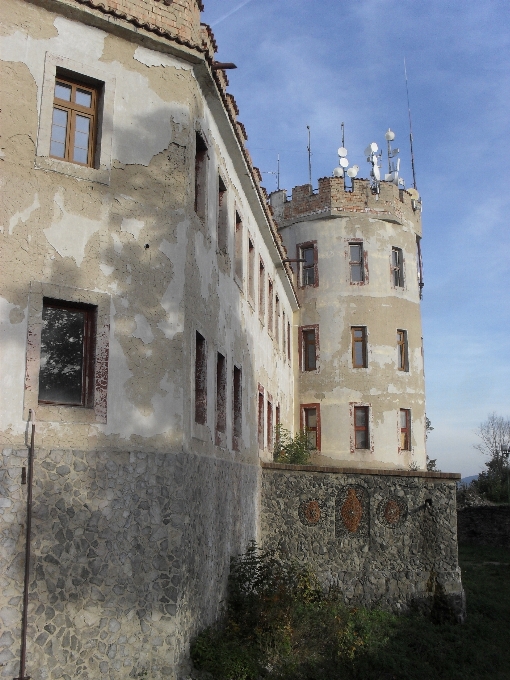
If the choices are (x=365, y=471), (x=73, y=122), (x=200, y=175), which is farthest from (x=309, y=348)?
(x=73, y=122)

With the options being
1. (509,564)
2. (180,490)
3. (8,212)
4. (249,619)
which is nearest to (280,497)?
(249,619)

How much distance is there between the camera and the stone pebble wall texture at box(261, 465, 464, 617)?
1505 cm

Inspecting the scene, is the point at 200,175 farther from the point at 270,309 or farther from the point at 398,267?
the point at 398,267

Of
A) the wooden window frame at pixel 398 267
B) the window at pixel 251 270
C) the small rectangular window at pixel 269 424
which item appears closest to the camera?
the window at pixel 251 270

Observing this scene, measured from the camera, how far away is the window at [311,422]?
24141 millimetres

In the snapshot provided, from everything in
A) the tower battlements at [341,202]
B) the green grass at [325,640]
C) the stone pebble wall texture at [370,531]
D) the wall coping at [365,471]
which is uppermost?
the tower battlements at [341,202]

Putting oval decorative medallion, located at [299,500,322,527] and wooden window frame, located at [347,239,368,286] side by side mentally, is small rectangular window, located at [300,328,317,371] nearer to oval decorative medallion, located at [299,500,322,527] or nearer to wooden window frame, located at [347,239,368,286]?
wooden window frame, located at [347,239,368,286]

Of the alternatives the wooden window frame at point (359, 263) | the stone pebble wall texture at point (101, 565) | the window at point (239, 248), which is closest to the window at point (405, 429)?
the wooden window frame at point (359, 263)

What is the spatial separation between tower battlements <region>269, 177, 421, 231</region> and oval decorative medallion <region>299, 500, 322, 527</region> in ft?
41.0

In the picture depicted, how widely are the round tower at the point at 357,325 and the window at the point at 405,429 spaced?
0.04 m

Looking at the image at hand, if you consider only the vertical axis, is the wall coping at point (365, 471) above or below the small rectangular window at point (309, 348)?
below

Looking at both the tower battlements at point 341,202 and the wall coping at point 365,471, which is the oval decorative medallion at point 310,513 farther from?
the tower battlements at point 341,202

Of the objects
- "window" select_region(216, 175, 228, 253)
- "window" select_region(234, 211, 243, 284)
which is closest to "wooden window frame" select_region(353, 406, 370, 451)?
"window" select_region(234, 211, 243, 284)

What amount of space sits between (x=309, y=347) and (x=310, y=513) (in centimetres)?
1034
